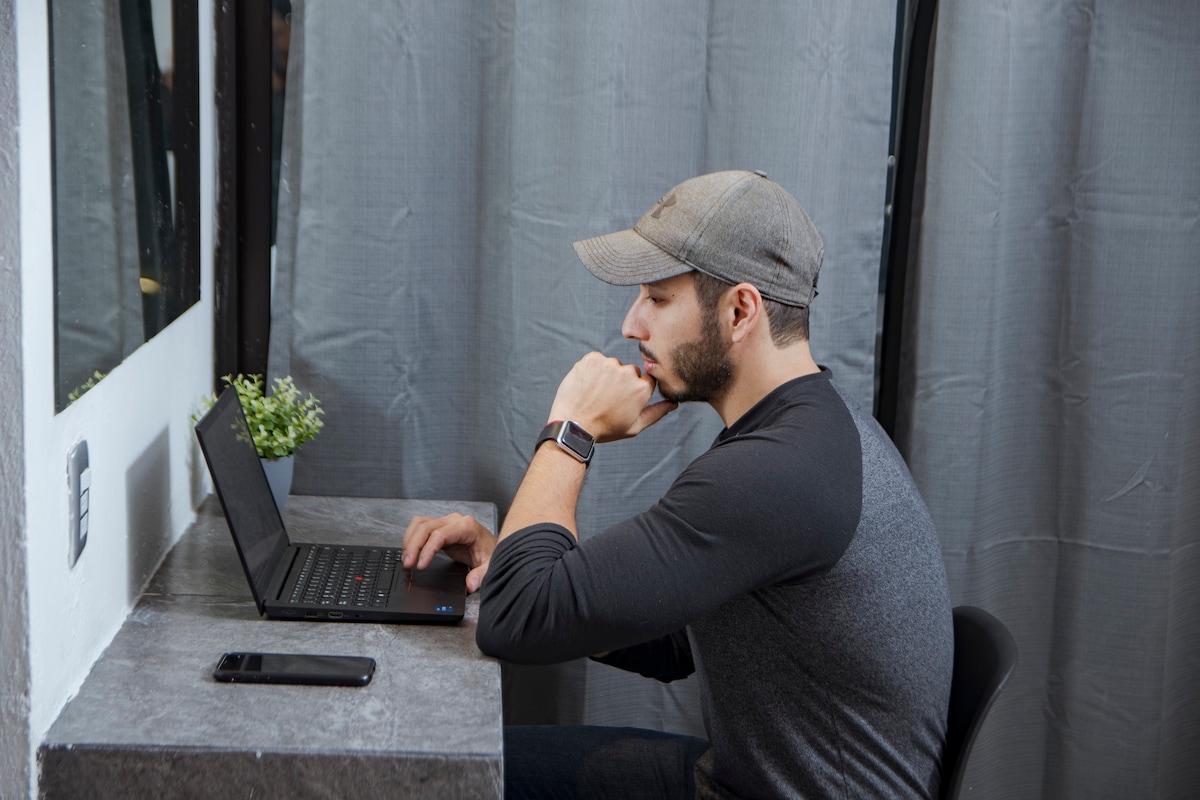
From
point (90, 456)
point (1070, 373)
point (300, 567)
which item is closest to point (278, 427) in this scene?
point (300, 567)

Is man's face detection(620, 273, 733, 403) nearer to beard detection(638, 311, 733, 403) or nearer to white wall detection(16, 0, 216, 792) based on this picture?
beard detection(638, 311, 733, 403)

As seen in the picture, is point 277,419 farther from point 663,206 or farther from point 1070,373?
point 1070,373

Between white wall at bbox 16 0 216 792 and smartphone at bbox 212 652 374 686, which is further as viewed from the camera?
smartphone at bbox 212 652 374 686

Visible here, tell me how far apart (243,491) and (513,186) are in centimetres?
64

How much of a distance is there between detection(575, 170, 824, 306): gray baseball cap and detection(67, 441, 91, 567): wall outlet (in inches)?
22.8

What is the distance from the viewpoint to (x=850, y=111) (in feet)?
5.69

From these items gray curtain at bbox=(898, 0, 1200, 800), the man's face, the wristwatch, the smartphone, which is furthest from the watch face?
gray curtain at bbox=(898, 0, 1200, 800)

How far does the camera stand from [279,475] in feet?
5.18

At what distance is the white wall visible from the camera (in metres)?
0.94

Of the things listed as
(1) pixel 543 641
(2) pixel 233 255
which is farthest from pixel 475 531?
(2) pixel 233 255


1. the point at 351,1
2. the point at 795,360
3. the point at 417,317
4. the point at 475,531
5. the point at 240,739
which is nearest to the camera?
the point at 240,739

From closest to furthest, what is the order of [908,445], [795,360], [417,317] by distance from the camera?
[795,360], [417,317], [908,445]

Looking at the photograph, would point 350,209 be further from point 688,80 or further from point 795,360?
point 795,360

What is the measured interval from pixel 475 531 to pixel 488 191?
1.86ft
